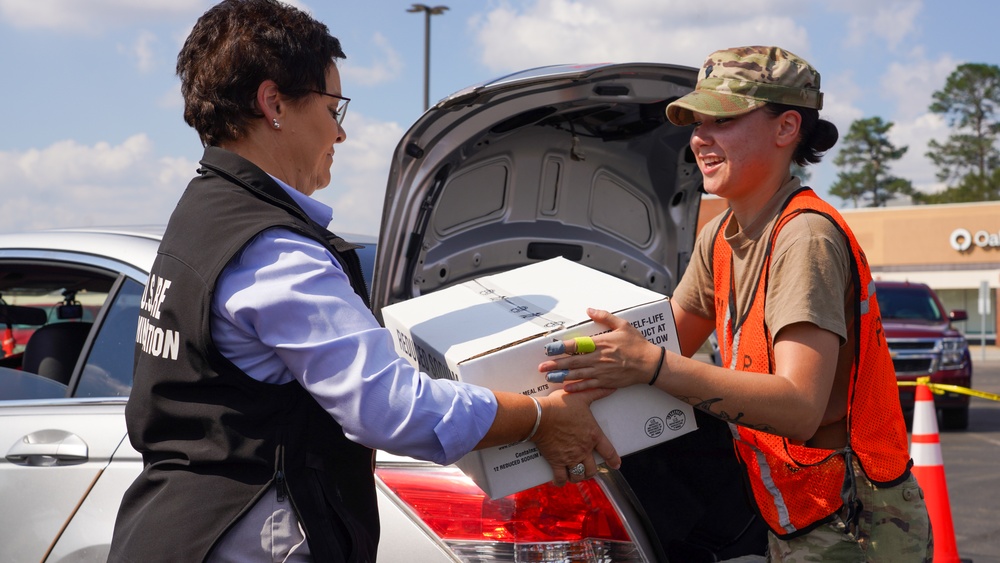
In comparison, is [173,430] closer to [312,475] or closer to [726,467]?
[312,475]

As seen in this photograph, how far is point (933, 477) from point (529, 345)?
3835 mm

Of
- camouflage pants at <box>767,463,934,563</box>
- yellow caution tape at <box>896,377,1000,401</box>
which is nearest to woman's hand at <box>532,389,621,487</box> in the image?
camouflage pants at <box>767,463,934,563</box>

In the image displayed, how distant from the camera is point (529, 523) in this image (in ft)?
7.59

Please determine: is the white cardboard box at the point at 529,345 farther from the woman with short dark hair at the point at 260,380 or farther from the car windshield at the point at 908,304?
the car windshield at the point at 908,304

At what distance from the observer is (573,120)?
127 inches

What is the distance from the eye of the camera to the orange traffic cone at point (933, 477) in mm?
4711

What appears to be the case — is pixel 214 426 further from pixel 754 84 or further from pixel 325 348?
pixel 754 84

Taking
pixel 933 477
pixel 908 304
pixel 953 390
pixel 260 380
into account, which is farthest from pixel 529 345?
pixel 908 304

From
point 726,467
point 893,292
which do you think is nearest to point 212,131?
point 726,467

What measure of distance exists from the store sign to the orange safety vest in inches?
1614

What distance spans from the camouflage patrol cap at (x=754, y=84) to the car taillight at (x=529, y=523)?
3.17 ft

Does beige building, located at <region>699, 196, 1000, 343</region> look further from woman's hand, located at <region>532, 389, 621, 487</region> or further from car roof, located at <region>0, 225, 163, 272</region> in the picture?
woman's hand, located at <region>532, 389, 621, 487</region>

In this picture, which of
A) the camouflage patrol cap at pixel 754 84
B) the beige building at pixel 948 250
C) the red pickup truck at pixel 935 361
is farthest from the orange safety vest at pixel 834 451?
the beige building at pixel 948 250

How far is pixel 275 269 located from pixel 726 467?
6.19ft
